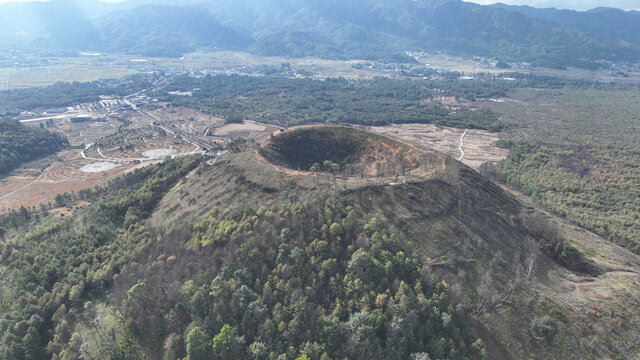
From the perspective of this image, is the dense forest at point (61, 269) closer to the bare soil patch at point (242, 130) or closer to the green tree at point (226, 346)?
the green tree at point (226, 346)

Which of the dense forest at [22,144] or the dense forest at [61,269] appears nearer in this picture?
the dense forest at [61,269]

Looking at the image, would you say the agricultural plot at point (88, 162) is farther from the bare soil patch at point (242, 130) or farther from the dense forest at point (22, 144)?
the bare soil patch at point (242, 130)

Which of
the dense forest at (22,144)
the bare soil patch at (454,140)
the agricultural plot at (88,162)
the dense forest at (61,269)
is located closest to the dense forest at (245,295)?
the dense forest at (61,269)

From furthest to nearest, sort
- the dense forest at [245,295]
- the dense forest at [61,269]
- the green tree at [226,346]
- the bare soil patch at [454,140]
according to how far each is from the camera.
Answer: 1. the bare soil patch at [454,140]
2. the dense forest at [61,269]
3. the dense forest at [245,295]
4. the green tree at [226,346]

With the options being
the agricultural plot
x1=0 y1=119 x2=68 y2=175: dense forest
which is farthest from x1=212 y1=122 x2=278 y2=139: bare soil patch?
x1=0 y1=119 x2=68 y2=175: dense forest

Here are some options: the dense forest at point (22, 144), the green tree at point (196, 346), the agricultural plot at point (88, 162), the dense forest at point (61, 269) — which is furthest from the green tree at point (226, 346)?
the dense forest at point (22, 144)

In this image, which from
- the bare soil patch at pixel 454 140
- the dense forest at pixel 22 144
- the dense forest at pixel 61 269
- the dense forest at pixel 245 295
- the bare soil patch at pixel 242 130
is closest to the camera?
the dense forest at pixel 245 295

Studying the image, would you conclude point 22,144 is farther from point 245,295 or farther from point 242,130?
point 245,295

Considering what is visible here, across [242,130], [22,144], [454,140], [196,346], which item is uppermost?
[242,130]

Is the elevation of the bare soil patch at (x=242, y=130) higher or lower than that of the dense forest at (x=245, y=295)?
higher

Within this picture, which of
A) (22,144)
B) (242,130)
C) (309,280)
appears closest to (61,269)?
(309,280)
